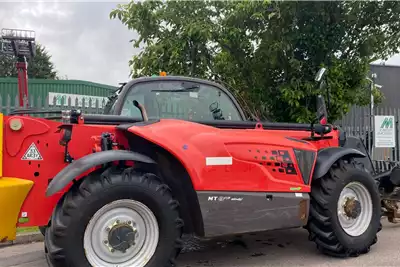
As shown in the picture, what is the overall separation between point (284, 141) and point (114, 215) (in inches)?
79.0

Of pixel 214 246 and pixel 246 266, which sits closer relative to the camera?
pixel 246 266

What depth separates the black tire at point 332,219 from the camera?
4.65 metres

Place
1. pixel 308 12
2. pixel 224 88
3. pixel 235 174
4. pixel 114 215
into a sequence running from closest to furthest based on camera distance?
pixel 114 215
pixel 235 174
pixel 224 88
pixel 308 12

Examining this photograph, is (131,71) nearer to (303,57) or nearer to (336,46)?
(303,57)

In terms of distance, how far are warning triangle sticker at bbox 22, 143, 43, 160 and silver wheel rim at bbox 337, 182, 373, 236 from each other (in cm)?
328

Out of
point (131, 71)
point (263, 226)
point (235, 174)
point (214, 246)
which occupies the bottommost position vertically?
point (214, 246)

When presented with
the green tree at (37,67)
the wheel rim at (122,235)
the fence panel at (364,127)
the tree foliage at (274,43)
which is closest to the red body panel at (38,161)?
the wheel rim at (122,235)

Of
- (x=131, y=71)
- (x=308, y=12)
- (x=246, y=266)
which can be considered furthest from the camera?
(x=131, y=71)

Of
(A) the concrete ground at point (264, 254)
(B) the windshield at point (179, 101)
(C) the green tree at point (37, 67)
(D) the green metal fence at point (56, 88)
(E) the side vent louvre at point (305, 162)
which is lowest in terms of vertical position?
(A) the concrete ground at point (264, 254)

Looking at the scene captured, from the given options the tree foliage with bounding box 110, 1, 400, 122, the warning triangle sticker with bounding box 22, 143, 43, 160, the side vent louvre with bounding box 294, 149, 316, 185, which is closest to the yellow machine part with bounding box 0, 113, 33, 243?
the warning triangle sticker with bounding box 22, 143, 43, 160

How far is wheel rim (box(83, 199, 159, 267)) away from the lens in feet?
12.0

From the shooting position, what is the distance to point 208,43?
8852 mm

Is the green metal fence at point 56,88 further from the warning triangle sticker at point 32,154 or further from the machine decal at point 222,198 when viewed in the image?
the machine decal at point 222,198

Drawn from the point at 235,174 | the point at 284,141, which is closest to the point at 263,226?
the point at 235,174
